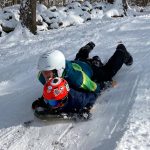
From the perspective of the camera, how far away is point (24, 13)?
12812 mm

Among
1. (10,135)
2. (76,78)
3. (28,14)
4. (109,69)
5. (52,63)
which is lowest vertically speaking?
(28,14)

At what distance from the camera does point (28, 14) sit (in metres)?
12.8

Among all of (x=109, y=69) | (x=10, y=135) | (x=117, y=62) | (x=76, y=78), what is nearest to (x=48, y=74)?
(x=76, y=78)

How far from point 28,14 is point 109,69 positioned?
781 cm

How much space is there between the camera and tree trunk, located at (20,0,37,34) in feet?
41.5

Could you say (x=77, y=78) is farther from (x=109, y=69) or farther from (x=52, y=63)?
(x=109, y=69)

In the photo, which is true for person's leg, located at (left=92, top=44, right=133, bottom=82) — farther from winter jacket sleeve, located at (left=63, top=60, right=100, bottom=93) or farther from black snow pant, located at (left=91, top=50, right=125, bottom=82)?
winter jacket sleeve, located at (left=63, top=60, right=100, bottom=93)

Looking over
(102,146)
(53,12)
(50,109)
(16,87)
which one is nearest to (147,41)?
(16,87)

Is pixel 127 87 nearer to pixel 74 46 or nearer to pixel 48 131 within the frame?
pixel 48 131

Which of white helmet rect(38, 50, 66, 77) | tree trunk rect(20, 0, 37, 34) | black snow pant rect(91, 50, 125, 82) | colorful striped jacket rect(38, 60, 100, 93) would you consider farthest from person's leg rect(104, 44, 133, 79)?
tree trunk rect(20, 0, 37, 34)

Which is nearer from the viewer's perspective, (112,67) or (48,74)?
(48,74)

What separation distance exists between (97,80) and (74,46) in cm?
287

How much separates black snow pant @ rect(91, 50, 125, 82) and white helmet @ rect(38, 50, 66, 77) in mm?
1006

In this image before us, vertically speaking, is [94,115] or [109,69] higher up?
[109,69]
